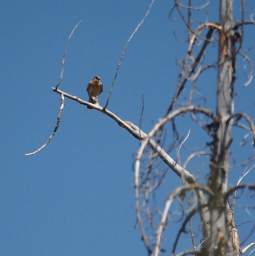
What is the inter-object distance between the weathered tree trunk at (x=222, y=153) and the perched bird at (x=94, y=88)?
12.5ft

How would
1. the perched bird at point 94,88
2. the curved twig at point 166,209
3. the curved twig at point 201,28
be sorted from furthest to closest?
the perched bird at point 94,88 → the curved twig at point 201,28 → the curved twig at point 166,209

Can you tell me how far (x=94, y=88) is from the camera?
288 inches

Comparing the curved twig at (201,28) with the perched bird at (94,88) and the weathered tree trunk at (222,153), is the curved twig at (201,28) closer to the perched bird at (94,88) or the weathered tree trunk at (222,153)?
the weathered tree trunk at (222,153)

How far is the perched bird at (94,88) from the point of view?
7.06m

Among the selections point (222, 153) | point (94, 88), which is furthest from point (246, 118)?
point (94, 88)

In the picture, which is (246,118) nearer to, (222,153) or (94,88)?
(222,153)

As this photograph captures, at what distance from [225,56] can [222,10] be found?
0.25 meters

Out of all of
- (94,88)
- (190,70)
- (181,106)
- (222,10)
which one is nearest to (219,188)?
(181,106)

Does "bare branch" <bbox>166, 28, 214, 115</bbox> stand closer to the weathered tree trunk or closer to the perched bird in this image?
the weathered tree trunk

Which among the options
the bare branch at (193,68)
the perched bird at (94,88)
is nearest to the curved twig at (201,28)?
the bare branch at (193,68)

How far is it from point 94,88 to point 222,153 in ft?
15.1

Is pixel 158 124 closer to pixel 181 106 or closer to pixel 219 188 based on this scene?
pixel 181 106

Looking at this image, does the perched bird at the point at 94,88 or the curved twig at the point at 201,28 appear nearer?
the curved twig at the point at 201,28

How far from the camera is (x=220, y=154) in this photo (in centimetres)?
281
